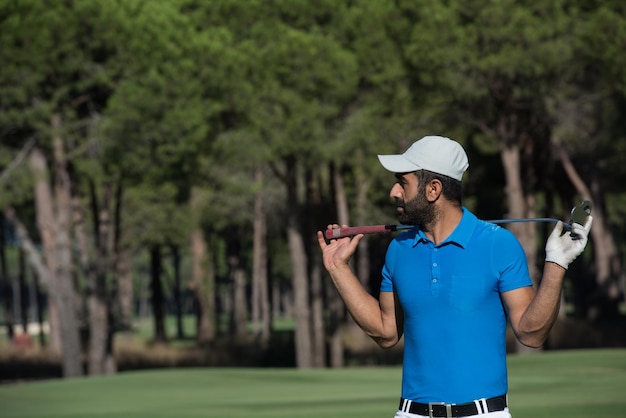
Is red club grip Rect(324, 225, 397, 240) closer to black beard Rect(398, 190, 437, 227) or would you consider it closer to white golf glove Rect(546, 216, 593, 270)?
black beard Rect(398, 190, 437, 227)

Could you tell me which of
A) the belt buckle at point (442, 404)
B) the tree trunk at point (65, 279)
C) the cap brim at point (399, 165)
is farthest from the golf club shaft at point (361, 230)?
the tree trunk at point (65, 279)

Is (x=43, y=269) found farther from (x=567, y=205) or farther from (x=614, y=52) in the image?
(x=567, y=205)

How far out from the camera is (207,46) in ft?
108

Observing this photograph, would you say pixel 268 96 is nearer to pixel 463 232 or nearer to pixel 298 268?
pixel 298 268

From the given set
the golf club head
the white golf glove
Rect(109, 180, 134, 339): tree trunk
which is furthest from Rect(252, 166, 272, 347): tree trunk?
the golf club head

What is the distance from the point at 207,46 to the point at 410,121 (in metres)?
7.03

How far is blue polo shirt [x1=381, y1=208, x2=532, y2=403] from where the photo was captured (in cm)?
493

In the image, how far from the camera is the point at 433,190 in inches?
199

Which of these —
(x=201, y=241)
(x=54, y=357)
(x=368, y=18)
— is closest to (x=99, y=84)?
(x=368, y=18)

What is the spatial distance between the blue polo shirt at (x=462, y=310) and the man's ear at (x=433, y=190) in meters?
0.14

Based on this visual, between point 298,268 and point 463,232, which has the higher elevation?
point 298,268

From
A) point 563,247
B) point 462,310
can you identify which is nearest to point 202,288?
point 462,310

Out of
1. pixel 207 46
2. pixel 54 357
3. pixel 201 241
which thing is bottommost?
pixel 54 357

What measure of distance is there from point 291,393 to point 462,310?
16191 mm
